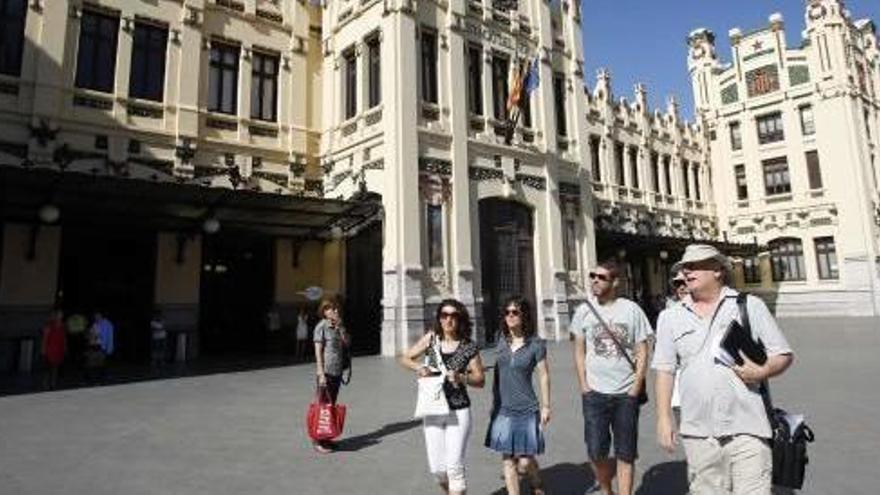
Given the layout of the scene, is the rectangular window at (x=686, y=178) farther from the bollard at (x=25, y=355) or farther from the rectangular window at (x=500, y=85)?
the bollard at (x=25, y=355)

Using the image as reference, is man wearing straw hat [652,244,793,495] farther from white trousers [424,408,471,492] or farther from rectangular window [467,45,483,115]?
rectangular window [467,45,483,115]

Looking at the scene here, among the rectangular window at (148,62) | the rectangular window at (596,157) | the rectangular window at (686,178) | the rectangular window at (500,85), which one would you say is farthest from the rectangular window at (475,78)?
the rectangular window at (686,178)

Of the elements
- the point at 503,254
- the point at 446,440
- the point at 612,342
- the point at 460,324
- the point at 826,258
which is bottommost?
the point at 446,440

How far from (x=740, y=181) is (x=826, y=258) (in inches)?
240

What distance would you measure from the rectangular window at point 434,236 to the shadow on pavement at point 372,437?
8998 mm

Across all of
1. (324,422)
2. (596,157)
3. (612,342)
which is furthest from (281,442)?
(596,157)

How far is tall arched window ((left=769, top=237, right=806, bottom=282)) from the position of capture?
31.6m

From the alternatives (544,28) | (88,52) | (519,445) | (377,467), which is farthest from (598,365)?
(544,28)

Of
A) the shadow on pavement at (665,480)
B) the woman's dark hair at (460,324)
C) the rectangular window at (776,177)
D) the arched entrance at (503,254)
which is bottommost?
the shadow on pavement at (665,480)

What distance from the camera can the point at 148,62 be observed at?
1744cm

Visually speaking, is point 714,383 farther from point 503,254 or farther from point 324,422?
point 503,254

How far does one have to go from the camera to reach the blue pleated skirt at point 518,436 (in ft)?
14.9

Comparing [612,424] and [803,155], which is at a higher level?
[803,155]

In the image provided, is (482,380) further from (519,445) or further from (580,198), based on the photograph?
(580,198)
